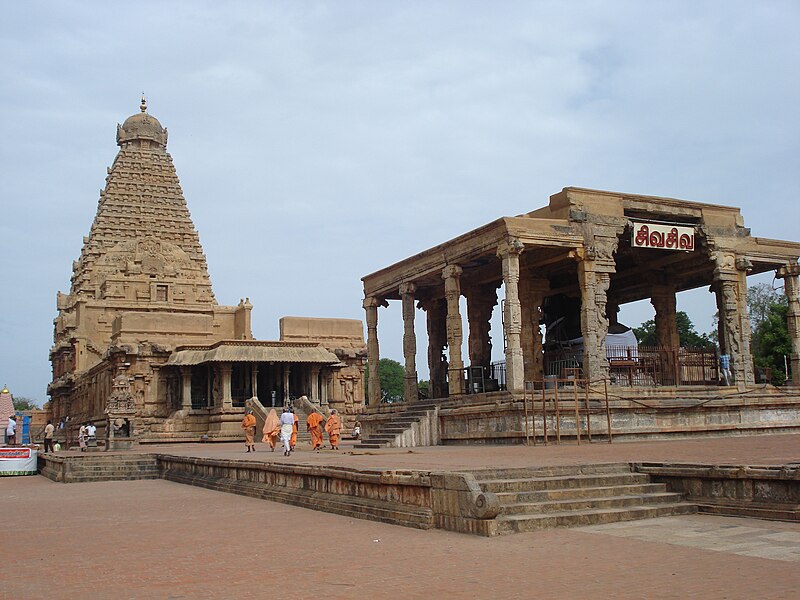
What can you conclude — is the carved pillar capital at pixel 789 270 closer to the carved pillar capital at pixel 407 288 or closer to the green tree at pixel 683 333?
the carved pillar capital at pixel 407 288

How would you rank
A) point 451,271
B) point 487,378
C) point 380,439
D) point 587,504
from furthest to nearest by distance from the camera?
point 487,378, point 451,271, point 380,439, point 587,504

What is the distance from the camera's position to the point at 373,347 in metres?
28.5

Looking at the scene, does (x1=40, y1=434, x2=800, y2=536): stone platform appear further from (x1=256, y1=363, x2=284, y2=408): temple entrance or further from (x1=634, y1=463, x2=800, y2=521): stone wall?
(x1=256, y1=363, x2=284, y2=408): temple entrance

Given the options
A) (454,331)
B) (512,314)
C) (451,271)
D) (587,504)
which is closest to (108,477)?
(454,331)

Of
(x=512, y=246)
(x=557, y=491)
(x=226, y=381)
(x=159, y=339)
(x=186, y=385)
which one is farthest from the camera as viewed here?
(x=159, y=339)

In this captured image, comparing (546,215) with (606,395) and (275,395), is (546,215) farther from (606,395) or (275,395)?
(275,395)

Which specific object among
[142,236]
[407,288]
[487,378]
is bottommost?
[487,378]

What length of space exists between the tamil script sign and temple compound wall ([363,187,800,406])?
0.04 metres

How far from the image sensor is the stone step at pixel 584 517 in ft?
28.7

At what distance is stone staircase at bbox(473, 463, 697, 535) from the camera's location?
9055 millimetres

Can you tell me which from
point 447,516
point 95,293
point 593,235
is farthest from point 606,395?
point 95,293

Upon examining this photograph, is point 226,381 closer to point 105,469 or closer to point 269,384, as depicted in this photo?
point 269,384

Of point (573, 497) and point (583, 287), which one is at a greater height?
point (583, 287)

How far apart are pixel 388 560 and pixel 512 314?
537 inches
